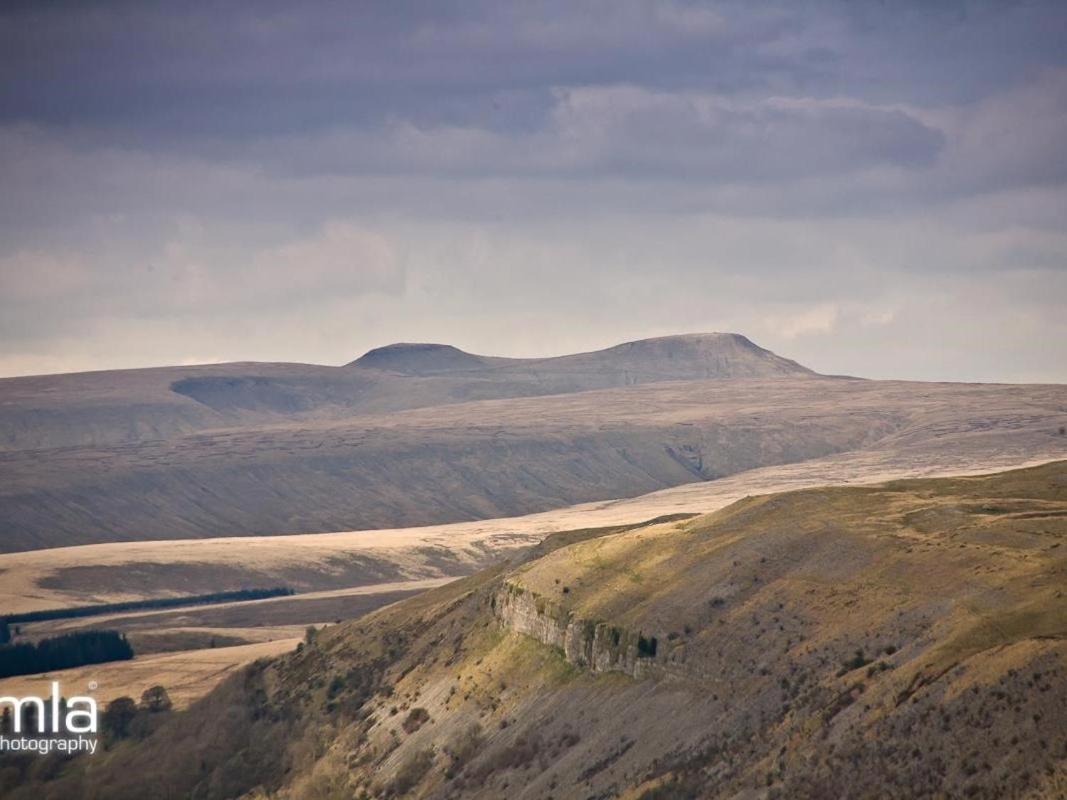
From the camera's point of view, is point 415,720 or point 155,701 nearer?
point 415,720

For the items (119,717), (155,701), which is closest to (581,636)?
(119,717)

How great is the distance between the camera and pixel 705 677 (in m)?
108

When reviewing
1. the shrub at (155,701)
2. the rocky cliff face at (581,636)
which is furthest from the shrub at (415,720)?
the shrub at (155,701)

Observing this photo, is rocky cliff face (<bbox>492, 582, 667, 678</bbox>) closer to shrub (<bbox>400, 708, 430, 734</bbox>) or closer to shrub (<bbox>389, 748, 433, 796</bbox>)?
shrub (<bbox>400, 708, 430, 734</bbox>)

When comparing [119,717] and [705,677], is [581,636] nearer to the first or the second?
[705,677]

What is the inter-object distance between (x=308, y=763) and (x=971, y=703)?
83077 mm

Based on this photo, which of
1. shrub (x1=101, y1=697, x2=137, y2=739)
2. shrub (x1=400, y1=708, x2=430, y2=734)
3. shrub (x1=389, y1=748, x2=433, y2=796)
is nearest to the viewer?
shrub (x1=389, y1=748, x2=433, y2=796)

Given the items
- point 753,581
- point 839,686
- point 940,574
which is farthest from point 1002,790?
point 753,581

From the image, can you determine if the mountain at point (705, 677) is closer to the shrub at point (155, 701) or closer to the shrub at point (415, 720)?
the shrub at point (415, 720)

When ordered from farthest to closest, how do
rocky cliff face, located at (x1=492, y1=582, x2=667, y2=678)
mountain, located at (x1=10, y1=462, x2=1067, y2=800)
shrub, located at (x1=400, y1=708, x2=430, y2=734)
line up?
shrub, located at (x1=400, y1=708, x2=430, y2=734) < rocky cliff face, located at (x1=492, y1=582, x2=667, y2=678) < mountain, located at (x1=10, y1=462, x2=1067, y2=800)

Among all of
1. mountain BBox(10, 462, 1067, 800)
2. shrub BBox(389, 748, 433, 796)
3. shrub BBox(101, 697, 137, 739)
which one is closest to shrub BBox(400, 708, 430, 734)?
mountain BBox(10, 462, 1067, 800)

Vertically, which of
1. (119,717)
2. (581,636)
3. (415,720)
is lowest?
(119,717)

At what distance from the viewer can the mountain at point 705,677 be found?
3083 inches

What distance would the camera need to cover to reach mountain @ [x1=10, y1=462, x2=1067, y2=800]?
257 ft
